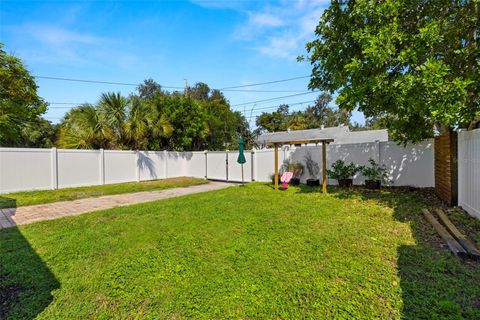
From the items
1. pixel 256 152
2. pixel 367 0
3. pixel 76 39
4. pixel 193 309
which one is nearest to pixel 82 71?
pixel 76 39

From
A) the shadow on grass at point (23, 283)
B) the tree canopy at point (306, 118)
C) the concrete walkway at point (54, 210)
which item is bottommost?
the shadow on grass at point (23, 283)

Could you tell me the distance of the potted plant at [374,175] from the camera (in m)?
8.08

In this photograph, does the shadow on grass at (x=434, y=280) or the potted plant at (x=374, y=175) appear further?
the potted plant at (x=374, y=175)

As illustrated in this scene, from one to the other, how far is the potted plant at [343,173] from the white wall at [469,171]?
11.8ft

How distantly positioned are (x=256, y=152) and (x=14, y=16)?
34.8 ft

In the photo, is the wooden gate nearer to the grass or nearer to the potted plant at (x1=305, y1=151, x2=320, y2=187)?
the potted plant at (x1=305, y1=151, x2=320, y2=187)

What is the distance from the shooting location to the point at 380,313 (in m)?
2.22

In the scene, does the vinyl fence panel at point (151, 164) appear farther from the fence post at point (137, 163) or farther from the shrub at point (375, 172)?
the shrub at point (375, 172)

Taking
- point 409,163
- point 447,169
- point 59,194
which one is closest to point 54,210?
point 59,194

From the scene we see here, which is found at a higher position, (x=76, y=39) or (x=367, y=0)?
(x=76, y=39)

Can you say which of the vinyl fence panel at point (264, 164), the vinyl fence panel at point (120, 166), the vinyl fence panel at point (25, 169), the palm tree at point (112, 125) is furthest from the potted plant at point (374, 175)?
the vinyl fence panel at point (25, 169)

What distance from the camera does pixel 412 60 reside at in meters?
4.80

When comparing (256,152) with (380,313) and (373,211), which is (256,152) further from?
(380,313)

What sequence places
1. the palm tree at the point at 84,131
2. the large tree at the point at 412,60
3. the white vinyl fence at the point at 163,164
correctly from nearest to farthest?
the large tree at the point at 412,60, the white vinyl fence at the point at 163,164, the palm tree at the point at 84,131
